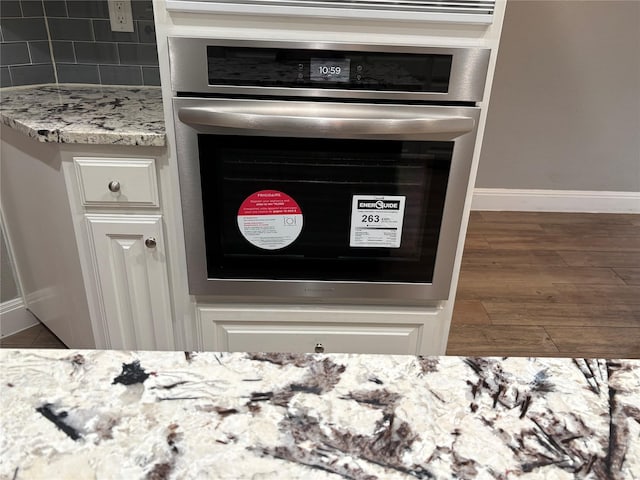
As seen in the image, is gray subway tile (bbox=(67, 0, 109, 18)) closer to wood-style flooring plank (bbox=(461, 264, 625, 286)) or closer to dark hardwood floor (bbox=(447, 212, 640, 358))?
dark hardwood floor (bbox=(447, 212, 640, 358))

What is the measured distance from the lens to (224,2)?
48.1 inches

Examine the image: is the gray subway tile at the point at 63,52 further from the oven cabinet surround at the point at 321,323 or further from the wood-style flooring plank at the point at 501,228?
the wood-style flooring plank at the point at 501,228

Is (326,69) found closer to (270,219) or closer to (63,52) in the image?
(270,219)

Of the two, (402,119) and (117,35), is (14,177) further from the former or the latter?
(402,119)

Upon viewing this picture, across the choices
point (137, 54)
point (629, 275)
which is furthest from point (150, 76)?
point (629, 275)

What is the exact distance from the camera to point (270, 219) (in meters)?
1.48

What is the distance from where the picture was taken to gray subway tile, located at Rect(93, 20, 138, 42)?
77.0 inches

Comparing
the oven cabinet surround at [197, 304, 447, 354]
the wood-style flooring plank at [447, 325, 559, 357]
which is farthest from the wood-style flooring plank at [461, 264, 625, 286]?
the oven cabinet surround at [197, 304, 447, 354]

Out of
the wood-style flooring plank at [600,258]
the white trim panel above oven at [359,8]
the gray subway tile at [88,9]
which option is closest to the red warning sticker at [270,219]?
the white trim panel above oven at [359,8]

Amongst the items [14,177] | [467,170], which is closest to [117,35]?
[14,177]

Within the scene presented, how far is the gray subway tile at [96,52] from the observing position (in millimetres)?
1987

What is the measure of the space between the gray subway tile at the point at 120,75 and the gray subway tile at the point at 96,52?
0.03 meters

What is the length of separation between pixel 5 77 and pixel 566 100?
9.52ft

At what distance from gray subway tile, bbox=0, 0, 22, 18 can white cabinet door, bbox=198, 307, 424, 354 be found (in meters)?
1.29
